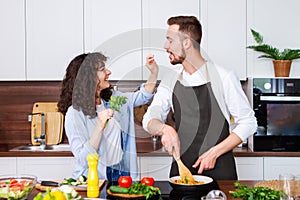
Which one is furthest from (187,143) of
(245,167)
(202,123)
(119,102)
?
(245,167)

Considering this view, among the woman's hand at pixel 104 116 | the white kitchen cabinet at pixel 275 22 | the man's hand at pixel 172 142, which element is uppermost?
the white kitchen cabinet at pixel 275 22

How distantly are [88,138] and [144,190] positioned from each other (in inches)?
24.0

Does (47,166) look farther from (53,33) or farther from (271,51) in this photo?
(271,51)

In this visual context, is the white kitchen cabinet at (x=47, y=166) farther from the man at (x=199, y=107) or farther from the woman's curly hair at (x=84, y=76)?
the man at (x=199, y=107)

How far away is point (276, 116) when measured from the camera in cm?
360

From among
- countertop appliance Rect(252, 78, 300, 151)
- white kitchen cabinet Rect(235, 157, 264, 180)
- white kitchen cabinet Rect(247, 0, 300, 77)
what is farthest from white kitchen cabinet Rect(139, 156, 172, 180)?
white kitchen cabinet Rect(247, 0, 300, 77)

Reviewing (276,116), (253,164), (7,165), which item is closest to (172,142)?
(253,164)

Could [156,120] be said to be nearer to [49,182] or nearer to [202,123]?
[202,123]

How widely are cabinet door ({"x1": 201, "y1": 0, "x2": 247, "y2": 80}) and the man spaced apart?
3.30 feet

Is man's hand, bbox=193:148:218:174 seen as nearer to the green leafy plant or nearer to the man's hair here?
the man's hair

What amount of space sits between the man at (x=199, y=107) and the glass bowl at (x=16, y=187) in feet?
2.42

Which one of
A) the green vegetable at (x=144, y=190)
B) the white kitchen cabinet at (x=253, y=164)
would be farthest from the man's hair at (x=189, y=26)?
the white kitchen cabinet at (x=253, y=164)

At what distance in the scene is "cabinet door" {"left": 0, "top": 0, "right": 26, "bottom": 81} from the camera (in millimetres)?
3754

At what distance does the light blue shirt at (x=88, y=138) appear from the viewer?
2.43 m
